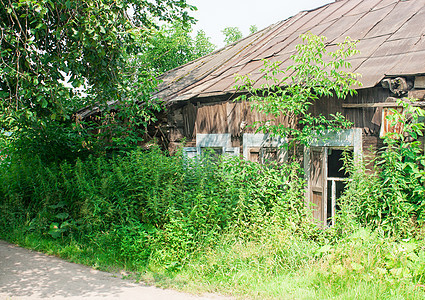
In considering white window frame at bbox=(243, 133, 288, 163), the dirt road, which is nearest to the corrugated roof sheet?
white window frame at bbox=(243, 133, 288, 163)

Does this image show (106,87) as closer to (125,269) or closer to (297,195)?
(125,269)

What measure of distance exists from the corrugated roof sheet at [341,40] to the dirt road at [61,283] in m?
4.24

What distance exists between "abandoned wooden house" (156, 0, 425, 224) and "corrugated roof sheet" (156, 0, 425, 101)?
0.06 feet

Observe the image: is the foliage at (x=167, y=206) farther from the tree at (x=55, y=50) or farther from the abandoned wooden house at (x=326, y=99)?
the tree at (x=55, y=50)

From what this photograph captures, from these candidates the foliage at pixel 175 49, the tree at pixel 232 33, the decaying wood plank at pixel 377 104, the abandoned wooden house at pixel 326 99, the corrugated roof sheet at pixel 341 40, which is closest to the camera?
the decaying wood plank at pixel 377 104

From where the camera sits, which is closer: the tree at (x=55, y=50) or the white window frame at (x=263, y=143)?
the tree at (x=55, y=50)

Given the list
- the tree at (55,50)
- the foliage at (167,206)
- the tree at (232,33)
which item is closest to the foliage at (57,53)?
the tree at (55,50)

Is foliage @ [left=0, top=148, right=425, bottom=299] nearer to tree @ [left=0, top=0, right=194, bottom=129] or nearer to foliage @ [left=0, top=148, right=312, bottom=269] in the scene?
foliage @ [left=0, top=148, right=312, bottom=269]

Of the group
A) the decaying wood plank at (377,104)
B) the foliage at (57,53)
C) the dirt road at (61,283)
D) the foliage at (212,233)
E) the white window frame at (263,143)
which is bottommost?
the dirt road at (61,283)

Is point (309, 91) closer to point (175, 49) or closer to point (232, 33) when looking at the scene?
point (175, 49)

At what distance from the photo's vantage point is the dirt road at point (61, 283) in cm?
501

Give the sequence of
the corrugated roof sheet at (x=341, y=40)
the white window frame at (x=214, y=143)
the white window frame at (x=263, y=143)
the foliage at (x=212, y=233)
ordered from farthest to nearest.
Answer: the white window frame at (x=214, y=143), the white window frame at (x=263, y=143), the corrugated roof sheet at (x=341, y=40), the foliage at (x=212, y=233)

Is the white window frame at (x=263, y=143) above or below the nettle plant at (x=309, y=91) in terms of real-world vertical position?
below

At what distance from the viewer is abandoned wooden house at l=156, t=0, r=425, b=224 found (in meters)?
5.98
